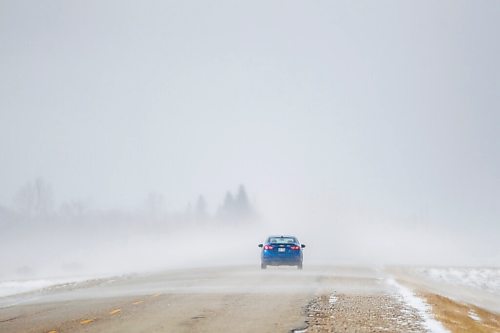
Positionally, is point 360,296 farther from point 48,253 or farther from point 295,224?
point 295,224

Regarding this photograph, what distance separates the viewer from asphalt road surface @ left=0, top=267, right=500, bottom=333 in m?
12.9

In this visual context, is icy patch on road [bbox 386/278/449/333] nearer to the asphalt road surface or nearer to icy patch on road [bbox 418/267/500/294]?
the asphalt road surface

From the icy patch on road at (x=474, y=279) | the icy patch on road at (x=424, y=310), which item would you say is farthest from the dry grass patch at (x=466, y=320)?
the icy patch on road at (x=474, y=279)

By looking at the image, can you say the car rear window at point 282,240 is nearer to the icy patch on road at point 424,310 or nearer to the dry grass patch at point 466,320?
the icy patch on road at point 424,310

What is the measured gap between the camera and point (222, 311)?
15.8m

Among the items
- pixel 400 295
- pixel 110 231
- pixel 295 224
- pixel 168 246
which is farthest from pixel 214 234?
pixel 400 295

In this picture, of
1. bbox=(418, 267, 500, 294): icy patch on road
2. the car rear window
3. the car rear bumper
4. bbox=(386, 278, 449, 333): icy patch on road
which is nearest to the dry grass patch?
bbox=(386, 278, 449, 333): icy patch on road

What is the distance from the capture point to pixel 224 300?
18.9 meters

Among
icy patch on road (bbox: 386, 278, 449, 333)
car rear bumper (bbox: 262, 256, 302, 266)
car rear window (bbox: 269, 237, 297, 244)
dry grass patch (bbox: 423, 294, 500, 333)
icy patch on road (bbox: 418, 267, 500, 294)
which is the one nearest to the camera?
icy patch on road (bbox: 386, 278, 449, 333)

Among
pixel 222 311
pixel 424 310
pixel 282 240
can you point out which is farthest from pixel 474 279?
pixel 222 311

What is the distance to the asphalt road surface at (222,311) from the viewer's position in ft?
42.4

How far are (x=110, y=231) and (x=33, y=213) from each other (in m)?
24.6

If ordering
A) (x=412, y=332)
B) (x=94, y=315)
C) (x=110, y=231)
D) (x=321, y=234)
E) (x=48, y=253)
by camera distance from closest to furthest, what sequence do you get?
1. (x=412, y=332)
2. (x=94, y=315)
3. (x=48, y=253)
4. (x=110, y=231)
5. (x=321, y=234)

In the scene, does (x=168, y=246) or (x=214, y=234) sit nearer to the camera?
(x=168, y=246)
